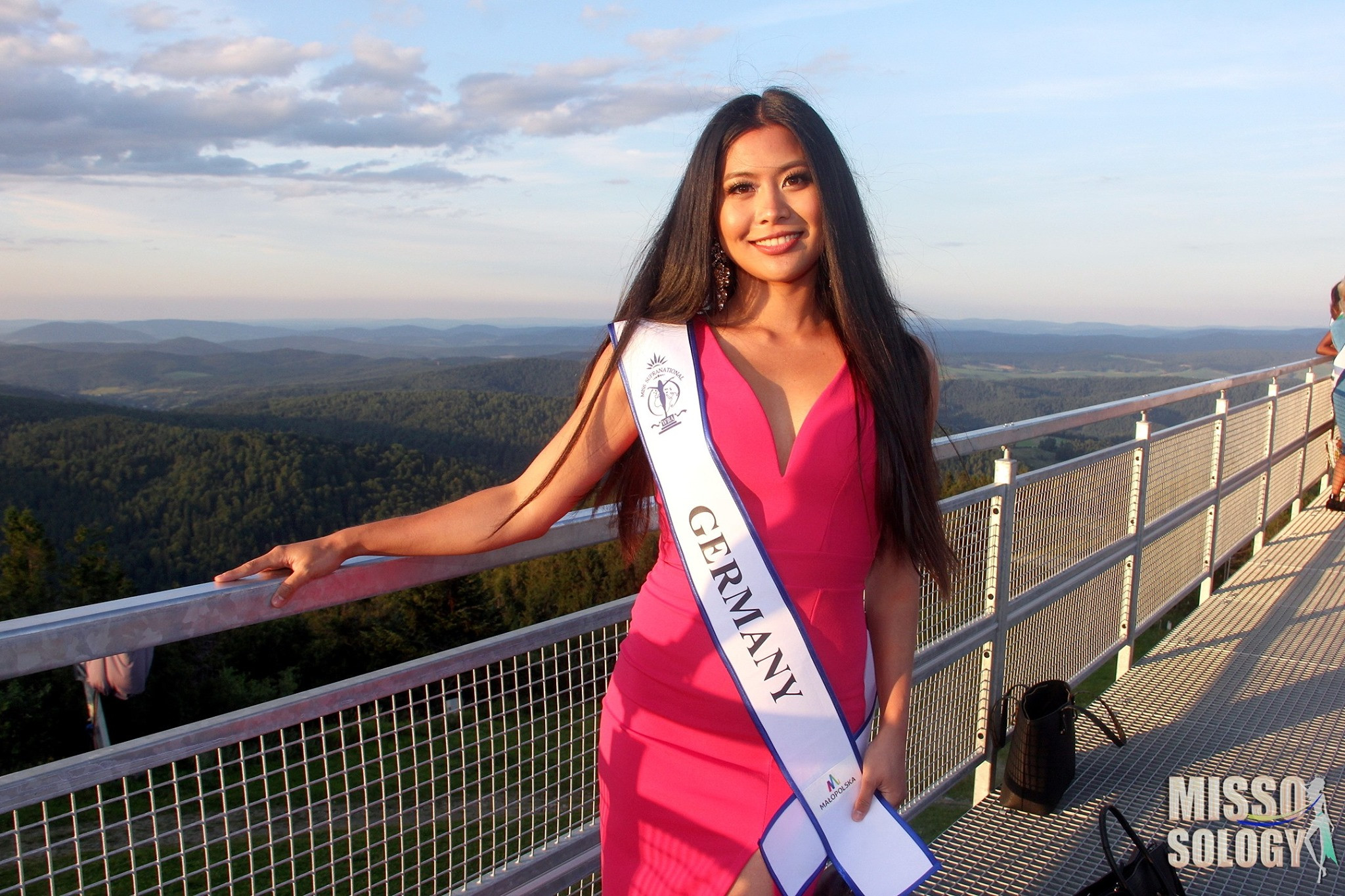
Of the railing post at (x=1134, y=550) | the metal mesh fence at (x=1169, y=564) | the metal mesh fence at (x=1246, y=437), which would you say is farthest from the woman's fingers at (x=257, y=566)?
the metal mesh fence at (x=1246, y=437)

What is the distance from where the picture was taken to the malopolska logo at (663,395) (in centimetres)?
169

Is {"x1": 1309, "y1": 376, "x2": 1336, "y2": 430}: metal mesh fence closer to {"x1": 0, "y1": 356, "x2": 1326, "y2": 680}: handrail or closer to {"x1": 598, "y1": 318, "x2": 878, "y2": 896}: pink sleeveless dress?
{"x1": 598, "y1": 318, "x2": 878, "y2": 896}: pink sleeveless dress

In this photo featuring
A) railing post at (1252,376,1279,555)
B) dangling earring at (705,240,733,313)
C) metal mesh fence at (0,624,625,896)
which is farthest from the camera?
railing post at (1252,376,1279,555)

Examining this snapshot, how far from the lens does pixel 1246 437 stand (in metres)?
5.92

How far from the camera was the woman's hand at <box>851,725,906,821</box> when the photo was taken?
1656 mm

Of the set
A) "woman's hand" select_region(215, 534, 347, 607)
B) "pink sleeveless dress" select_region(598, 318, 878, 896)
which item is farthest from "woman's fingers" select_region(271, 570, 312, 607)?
"pink sleeveless dress" select_region(598, 318, 878, 896)

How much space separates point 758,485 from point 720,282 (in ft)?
1.30

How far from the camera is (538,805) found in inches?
71.2

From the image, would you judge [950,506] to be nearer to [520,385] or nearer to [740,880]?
[740,880]

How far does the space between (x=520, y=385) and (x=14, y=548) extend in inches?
866

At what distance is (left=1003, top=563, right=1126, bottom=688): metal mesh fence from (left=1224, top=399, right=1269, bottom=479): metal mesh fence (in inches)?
68.8

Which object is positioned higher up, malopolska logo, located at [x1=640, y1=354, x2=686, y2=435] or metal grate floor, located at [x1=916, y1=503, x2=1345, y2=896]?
malopolska logo, located at [x1=640, y1=354, x2=686, y2=435]

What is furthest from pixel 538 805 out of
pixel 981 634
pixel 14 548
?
A: pixel 14 548

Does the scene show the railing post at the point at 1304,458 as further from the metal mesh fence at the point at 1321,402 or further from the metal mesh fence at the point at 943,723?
the metal mesh fence at the point at 943,723
